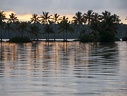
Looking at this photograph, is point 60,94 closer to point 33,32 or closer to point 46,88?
point 46,88

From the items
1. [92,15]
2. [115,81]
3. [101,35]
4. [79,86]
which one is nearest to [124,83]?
[115,81]

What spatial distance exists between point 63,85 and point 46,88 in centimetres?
84

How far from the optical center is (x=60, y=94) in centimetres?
994

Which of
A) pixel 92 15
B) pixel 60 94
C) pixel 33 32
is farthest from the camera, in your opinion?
pixel 33 32

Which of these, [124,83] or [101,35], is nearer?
[124,83]

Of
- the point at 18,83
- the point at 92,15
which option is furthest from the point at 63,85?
the point at 92,15

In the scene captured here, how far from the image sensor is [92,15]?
131m

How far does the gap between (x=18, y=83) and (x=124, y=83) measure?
11.3 ft

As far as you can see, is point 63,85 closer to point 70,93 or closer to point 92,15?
point 70,93

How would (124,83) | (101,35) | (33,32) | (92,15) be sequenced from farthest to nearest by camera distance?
(33,32) < (92,15) < (101,35) < (124,83)

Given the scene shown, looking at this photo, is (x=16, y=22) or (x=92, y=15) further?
(x=16, y=22)

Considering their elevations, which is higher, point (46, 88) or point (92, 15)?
point (92, 15)

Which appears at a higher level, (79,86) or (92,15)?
(92,15)

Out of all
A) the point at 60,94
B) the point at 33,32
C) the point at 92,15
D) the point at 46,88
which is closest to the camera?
the point at 60,94
